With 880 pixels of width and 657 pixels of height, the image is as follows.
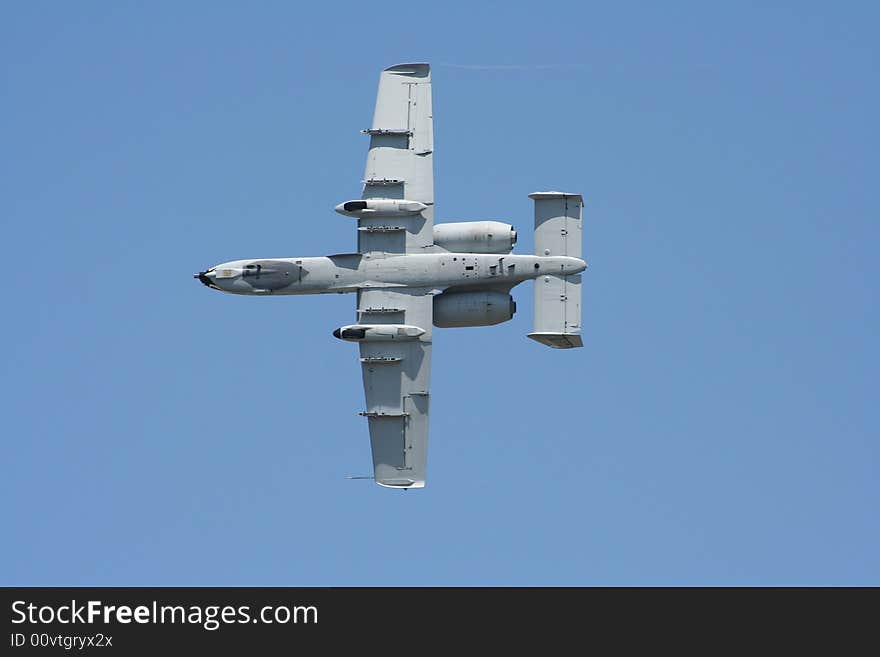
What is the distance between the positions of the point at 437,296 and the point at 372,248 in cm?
320

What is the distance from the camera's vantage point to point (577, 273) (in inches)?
3551

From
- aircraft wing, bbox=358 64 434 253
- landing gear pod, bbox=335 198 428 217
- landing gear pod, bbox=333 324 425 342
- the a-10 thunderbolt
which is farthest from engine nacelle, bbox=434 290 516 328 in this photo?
landing gear pod, bbox=335 198 428 217

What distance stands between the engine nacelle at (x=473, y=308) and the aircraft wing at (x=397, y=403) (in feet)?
1.70

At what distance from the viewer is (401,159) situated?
90.9m

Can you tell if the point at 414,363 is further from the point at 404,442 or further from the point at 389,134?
the point at 389,134

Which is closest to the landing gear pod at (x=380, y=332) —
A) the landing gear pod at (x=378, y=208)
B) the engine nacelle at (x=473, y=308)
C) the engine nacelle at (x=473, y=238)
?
the engine nacelle at (x=473, y=308)

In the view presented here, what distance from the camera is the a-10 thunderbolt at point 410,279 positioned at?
295 ft

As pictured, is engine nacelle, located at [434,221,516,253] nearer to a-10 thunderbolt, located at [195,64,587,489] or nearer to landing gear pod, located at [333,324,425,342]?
a-10 thunderbolt, located at [195,64,587,489]

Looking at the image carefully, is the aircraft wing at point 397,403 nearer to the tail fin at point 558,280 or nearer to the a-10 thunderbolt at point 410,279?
the a-10 thunderbolt at point 410,279

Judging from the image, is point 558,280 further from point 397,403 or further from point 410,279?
point 397,403

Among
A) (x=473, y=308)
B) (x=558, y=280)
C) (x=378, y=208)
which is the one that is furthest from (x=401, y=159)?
(x=558, y=280)

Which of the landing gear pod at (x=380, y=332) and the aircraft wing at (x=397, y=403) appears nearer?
the landing gear pod at (x=380, y=332)
